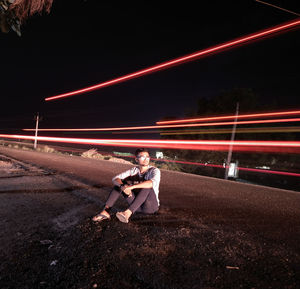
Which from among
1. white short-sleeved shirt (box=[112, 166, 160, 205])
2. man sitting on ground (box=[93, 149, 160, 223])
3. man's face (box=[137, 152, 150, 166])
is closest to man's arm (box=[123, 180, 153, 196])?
man sitting on ground (box=[93, 149, 160, 223])

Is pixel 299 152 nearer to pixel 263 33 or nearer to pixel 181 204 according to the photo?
pixel 263 33

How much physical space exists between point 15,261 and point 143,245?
142 cm

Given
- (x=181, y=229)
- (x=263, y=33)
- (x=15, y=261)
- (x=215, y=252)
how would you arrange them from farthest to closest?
1. (x=263, y=33)
2. (x=181, y=229)
3. (x=215, y=252)
4. (x=15, y=261)

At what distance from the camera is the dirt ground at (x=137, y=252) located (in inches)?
73.8

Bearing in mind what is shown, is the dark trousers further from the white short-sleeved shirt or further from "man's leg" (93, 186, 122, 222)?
the white short-sleeved shirt

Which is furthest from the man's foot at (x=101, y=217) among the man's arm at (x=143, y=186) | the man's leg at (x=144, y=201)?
the man's arm at (x=143, y=186)

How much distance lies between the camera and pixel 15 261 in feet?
6.82

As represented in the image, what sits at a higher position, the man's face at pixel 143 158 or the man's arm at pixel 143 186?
the man's face at pixel 143 158

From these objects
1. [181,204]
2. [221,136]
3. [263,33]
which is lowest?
[181,204]

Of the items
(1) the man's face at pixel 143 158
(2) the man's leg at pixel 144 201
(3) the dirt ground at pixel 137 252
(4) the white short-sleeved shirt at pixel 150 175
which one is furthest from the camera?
(1) the man's face at pixel 143 158

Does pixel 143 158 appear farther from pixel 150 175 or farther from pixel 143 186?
pixel 143 186

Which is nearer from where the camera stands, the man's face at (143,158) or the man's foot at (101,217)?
the man's foot at (101,217)

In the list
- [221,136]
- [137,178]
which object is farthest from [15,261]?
[221,136]

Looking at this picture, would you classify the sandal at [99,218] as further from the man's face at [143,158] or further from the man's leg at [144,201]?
the man's face at [143,158]
